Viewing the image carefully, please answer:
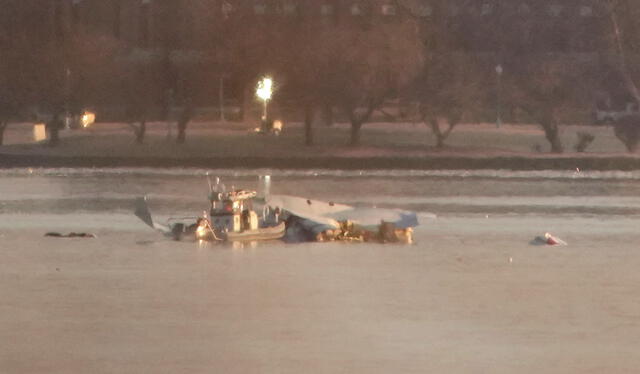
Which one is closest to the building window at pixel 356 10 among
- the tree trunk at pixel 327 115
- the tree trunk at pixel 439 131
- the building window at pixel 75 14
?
the tree trunk at pixel 327 115

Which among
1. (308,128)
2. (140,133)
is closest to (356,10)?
(308,128)

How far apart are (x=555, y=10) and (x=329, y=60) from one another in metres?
13.4

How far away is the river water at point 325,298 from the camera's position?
10.1 meters

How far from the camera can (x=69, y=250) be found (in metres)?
16.6

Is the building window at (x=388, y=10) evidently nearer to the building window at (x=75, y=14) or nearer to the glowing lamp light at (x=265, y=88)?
the glowing lamp light at (x=265, y=88)

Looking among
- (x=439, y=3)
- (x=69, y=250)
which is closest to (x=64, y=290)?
(x=69, y=250)

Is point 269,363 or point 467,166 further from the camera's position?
point 467,166

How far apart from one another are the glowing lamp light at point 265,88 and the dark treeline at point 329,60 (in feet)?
1.62

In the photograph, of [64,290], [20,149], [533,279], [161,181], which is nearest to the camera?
[64,290]

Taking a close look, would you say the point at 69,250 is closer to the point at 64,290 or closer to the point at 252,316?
the point at 64,290

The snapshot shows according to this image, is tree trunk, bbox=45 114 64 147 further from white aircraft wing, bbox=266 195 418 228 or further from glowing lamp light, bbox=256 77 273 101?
white aircraft wing, bbox=266 195 418 228

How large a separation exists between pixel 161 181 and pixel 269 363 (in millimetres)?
20466

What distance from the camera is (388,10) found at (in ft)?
160

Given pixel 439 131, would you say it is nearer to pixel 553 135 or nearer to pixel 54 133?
pixel 553 135
